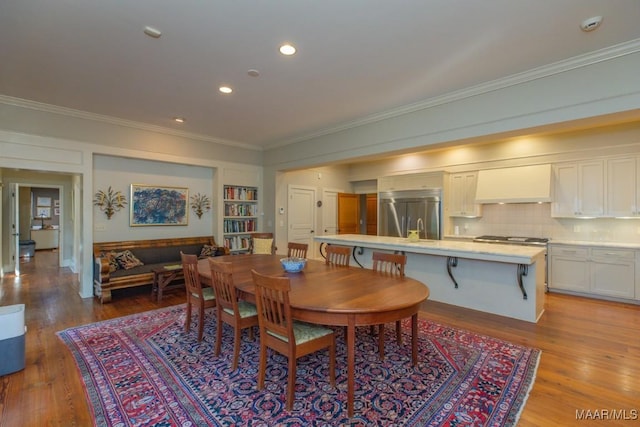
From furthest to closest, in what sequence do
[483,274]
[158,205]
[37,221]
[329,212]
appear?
[37,221]
[329,212]
[158,205]
[483,274]

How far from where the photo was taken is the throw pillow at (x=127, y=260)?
495cm

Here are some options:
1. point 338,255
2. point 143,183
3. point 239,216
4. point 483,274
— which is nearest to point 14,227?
point 143,183

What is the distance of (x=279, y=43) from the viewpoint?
2760 millimetres

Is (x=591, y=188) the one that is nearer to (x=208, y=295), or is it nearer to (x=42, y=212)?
(x=208, y=295)

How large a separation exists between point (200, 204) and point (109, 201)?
1.58 m

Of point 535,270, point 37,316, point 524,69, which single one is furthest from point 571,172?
point 37,316

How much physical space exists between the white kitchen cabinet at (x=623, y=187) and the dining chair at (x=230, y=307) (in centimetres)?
558

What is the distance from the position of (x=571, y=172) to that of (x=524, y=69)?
116 inches

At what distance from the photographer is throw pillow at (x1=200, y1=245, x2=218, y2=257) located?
5.81 metres

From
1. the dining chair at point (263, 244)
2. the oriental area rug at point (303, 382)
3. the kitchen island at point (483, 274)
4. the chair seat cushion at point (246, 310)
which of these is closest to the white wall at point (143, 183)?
the dining chair at point (263, 244)

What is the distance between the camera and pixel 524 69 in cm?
318

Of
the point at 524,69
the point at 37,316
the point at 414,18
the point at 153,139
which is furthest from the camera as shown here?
the point at 153,139

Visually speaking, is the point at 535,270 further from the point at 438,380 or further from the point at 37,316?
the point at 37,316

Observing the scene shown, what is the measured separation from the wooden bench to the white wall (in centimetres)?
19
